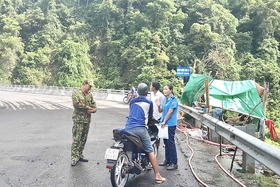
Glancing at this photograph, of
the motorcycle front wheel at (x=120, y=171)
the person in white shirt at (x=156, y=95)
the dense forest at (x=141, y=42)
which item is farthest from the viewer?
the dense forest at (x=141, y=42)

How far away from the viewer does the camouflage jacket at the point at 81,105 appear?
552 cm

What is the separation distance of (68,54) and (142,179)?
44.4 meters

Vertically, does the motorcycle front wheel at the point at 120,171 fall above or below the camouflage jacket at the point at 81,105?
below

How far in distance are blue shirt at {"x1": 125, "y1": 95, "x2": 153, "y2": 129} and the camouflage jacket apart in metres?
1.31

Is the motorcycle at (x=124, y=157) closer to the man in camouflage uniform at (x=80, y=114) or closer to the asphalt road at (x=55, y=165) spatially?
the asphalt road at (x=55, y=165)

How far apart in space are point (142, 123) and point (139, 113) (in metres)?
0.17

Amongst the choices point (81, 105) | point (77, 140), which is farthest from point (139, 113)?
point (77, 140)

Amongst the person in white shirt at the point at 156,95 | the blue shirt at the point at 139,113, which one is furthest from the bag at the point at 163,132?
the person in white shirt at the point at 156,95

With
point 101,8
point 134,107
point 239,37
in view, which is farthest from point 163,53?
point 134,107

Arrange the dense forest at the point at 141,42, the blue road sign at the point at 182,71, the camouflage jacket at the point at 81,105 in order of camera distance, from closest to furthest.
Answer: the camouflage jacket at the point at 81,105, the blue road sign at the point at 182,71, the dense forest at the point at 141,42

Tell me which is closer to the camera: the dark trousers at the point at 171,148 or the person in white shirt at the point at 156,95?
the dark trousers at the point at 171,148

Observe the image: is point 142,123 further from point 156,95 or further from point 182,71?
point 182,71

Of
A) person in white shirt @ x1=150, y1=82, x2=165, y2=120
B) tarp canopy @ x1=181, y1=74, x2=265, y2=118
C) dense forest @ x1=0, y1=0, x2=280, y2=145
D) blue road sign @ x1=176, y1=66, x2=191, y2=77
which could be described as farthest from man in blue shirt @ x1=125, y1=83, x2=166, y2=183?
dense forest @ x1=0, y1=0, x2=280, y2=145

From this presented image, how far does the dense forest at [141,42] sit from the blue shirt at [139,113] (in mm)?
23981
